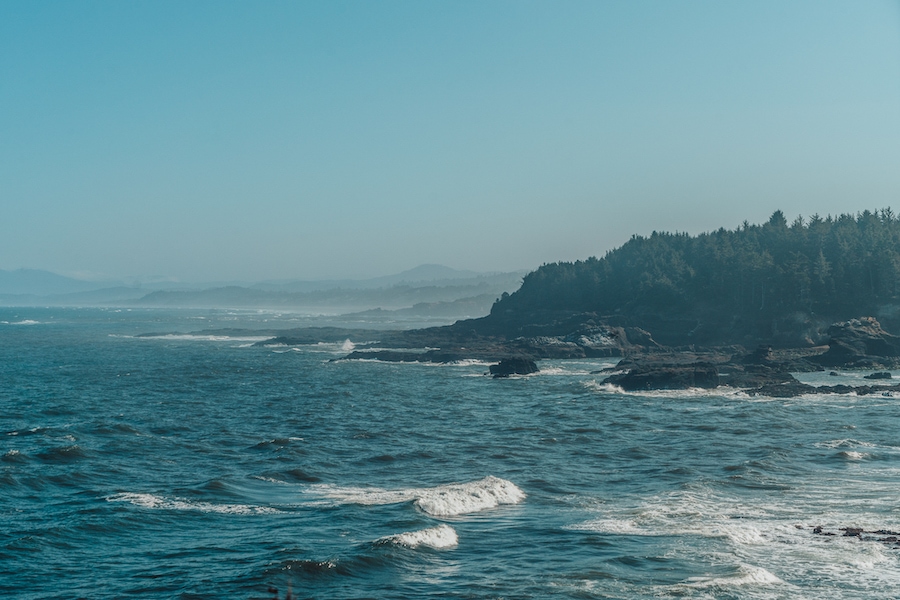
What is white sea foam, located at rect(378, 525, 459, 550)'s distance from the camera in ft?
78.7

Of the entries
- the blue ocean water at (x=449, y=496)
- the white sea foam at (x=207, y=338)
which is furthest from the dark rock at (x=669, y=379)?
the white sea foam at (x=207, y=338)

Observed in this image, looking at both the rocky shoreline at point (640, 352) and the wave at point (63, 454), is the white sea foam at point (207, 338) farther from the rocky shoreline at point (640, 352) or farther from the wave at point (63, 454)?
the wave at point (63, 454)

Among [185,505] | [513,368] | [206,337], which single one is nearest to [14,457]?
[185,505]

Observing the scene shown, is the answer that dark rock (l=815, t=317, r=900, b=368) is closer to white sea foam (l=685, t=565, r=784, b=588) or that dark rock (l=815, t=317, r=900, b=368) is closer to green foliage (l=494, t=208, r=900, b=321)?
green foliage (l=494, t=208, r=900, b=321)

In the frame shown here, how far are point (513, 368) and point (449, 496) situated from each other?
47.7 meters

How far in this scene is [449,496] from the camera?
29.4m

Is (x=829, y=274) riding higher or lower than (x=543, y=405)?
higher

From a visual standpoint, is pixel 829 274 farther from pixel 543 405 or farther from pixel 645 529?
pixel 645 529

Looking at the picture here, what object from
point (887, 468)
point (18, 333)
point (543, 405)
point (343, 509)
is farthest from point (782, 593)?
point (18, 333)

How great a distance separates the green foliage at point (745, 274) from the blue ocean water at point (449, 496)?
147ft

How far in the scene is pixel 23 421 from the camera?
48625 millimetres

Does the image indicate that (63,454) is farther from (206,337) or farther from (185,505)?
(206,337)

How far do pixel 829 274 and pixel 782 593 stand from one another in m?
89.7

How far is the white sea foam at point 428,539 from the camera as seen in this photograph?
24.0 meters
